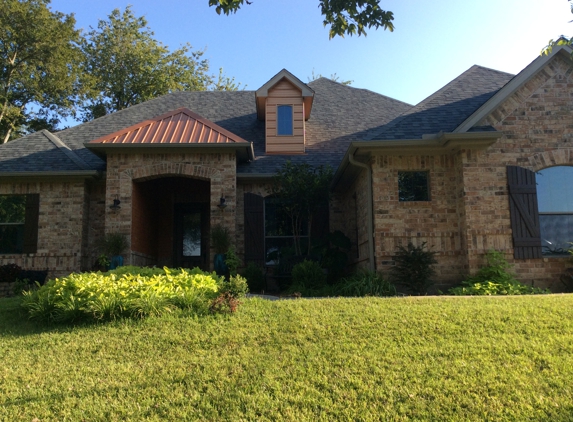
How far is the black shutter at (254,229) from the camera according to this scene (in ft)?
42.0

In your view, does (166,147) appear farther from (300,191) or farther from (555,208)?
(555,208)

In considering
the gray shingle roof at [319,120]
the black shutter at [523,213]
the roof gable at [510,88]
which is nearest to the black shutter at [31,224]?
the gray shingle roof at [319,120]

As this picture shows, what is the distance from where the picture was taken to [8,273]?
1185 cm

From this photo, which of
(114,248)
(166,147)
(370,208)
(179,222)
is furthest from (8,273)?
(370,208)

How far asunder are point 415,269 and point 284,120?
6865 mm

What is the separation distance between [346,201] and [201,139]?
438cm

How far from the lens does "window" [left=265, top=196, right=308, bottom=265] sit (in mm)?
13578

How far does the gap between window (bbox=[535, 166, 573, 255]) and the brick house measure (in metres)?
0.02

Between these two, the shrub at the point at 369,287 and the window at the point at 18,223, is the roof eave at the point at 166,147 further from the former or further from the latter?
the shrub at the point at 369,287

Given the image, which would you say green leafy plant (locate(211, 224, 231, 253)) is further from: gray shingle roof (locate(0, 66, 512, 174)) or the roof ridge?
the roof ridge

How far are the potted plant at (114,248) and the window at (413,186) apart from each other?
21.5 ft

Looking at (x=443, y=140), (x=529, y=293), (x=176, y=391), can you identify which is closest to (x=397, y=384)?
(x=176, y=391)

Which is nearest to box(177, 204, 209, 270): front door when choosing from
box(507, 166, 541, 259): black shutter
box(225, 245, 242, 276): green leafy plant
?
box(225, 245, 242, 276): green leafy plant

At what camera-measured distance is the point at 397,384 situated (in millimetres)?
4699
